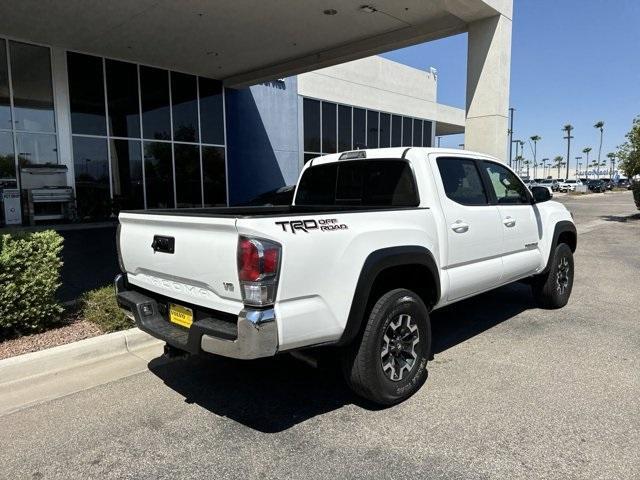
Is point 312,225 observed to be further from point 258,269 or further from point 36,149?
point 36,149

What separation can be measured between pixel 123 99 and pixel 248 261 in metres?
15.2

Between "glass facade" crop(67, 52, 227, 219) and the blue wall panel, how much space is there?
1.76 ft

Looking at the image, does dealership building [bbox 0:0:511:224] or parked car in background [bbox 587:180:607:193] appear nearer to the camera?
dealership building [bbox 0:0:511:224]

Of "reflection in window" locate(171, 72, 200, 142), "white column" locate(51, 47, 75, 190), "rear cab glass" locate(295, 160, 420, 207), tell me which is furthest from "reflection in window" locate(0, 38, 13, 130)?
"rear cab glass" locate(295, 160, 420, 207)

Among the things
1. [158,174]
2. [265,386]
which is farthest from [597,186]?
[265,386]

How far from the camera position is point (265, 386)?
13.4ft

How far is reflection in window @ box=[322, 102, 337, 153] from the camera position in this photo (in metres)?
22.5

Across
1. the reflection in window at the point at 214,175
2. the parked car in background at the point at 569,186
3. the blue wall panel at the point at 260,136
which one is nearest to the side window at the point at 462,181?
the reflection in window at the point at 214,175

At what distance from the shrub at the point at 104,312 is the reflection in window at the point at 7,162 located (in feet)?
33.8

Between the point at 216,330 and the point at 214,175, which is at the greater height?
the point at 214,175

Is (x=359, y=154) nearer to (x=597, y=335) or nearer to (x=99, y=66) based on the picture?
(x=597, y=335)

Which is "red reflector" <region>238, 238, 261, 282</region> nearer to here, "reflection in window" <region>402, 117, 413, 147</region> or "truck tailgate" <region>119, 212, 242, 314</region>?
"truck tailgate" <region>119, 212, 242, 314</region>

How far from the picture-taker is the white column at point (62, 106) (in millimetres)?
14336

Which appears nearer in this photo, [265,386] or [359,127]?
[265,386]
